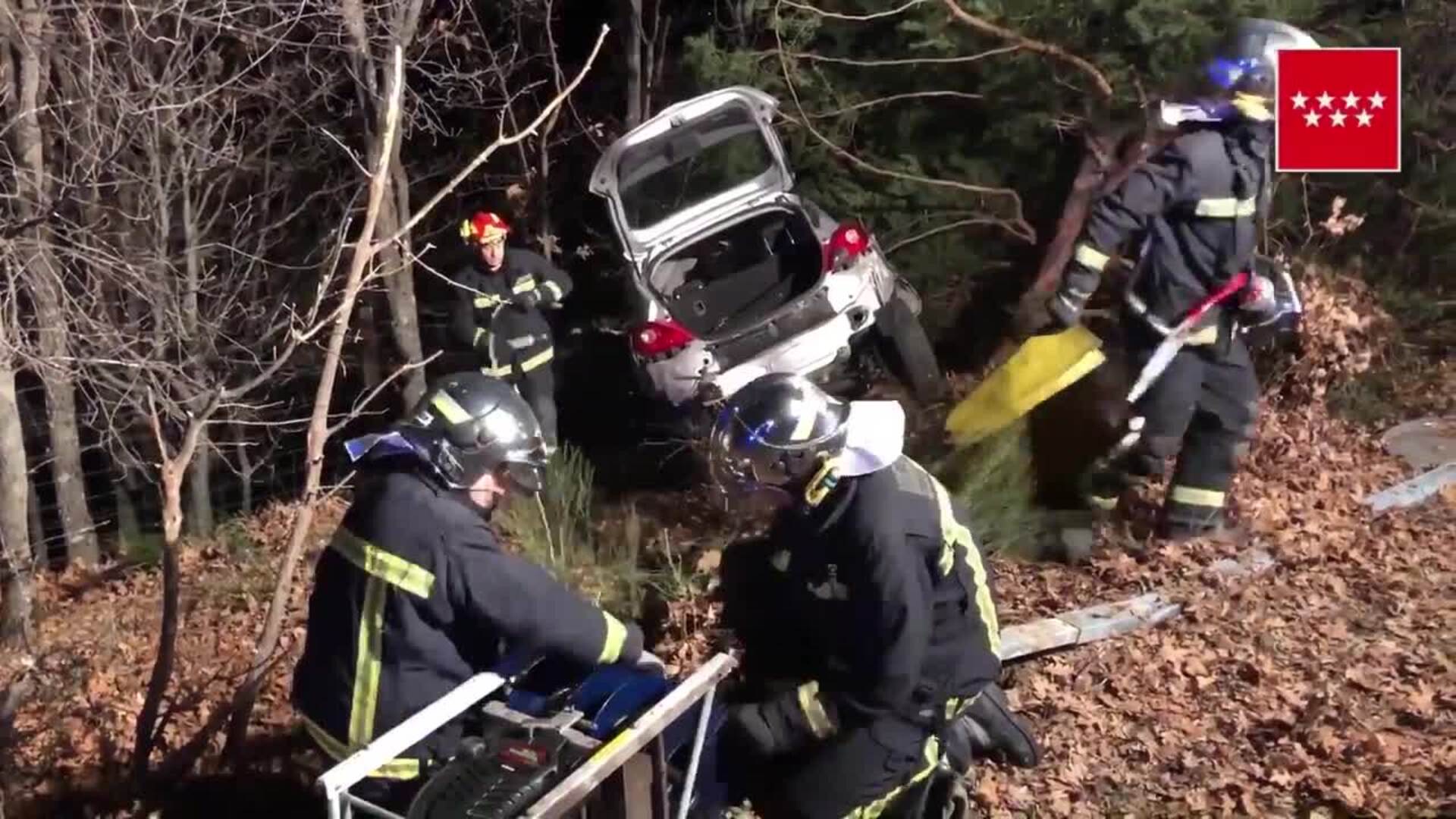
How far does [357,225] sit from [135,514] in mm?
2990

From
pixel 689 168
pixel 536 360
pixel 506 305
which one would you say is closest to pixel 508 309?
pixel 506 305

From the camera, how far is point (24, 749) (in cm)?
588

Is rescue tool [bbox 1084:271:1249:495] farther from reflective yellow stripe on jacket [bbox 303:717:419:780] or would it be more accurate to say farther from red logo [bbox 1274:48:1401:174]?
reflective yellow stripe on jacket [bbox 303:717:419:780]

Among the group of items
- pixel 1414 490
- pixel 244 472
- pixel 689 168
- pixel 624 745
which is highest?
pixel 689 168

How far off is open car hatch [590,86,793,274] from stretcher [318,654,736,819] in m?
3.92

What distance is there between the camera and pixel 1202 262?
6051 mm

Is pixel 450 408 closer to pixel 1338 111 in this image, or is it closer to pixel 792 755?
pixel 792 755

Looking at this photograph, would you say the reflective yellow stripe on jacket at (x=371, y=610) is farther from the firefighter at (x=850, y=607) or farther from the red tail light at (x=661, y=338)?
the red tail light at (x=661, y=338)

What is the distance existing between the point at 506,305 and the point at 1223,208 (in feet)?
13.5

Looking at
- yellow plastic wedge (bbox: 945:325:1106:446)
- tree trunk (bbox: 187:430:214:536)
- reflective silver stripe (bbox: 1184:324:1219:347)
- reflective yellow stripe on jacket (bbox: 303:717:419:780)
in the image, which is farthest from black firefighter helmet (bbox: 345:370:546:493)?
tree trunk (bbox: 187:430:214:536)

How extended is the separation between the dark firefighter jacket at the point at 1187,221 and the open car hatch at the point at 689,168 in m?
2.20

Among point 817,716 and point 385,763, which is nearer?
point 385,763

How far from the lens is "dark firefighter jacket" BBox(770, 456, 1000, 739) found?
12.2 ft

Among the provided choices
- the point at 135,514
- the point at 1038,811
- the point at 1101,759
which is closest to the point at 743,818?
the point at 1038,811
